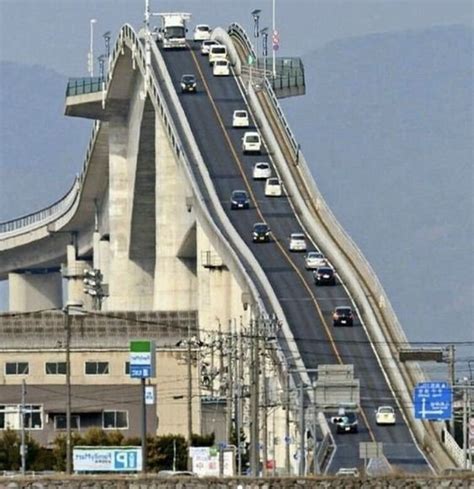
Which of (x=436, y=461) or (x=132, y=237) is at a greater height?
(x=132, y=237)

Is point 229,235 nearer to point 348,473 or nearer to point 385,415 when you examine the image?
point 385,415

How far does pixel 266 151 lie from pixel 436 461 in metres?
57.2

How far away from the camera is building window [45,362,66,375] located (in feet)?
432

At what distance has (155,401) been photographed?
424 feet

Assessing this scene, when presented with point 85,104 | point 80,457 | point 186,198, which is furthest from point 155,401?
point 85,104

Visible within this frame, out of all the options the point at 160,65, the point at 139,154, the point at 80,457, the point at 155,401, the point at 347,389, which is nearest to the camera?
the point at 80,457

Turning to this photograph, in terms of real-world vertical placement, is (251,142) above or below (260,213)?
above

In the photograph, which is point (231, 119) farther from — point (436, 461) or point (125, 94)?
point (436, 461)

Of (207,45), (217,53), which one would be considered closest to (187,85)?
(217,53)

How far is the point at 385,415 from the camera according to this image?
109 metres

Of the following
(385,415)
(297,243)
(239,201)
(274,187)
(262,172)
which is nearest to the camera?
(385,415)

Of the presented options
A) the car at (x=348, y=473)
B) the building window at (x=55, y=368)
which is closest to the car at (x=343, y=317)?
the building window at (x=55, y=368)

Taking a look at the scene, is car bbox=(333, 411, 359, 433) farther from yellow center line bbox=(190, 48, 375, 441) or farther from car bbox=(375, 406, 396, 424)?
car bbox=(375, 406, 396, 424)

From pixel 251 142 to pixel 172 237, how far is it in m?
12.4
